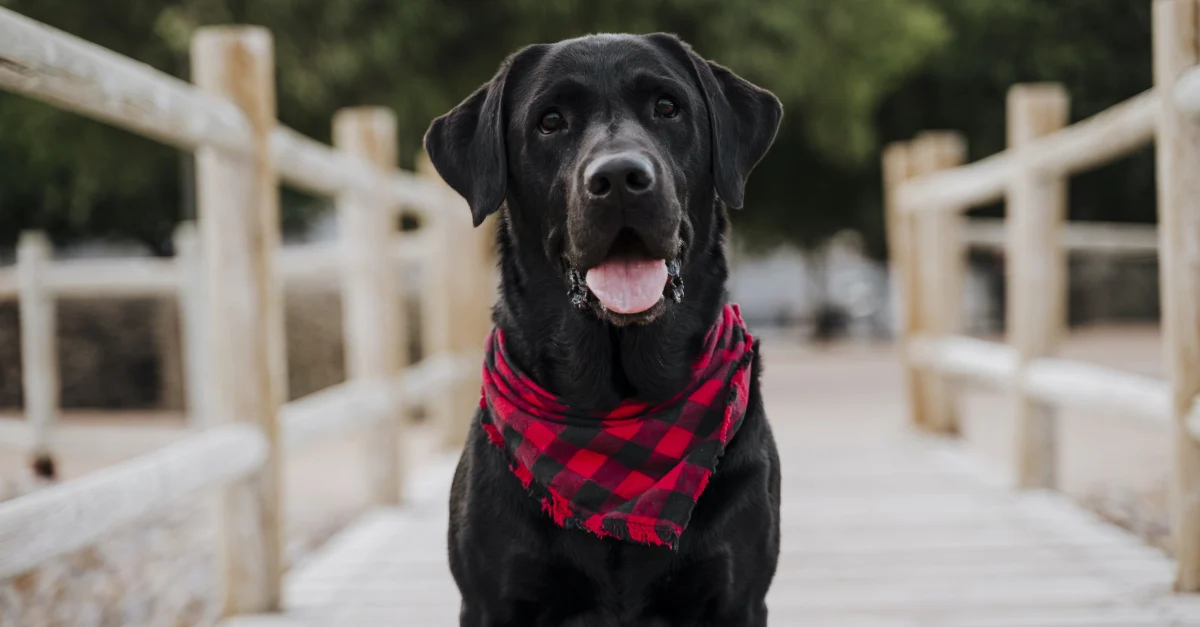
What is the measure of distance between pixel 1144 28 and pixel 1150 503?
11.6 metres

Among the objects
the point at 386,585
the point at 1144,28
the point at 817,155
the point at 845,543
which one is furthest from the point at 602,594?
the point at 1144,28

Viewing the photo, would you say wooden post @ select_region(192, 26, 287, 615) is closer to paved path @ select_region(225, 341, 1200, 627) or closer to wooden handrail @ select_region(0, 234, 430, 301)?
paved path @ select_region(225, 341, 1200, 627)

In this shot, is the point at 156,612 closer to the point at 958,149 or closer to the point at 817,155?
the point at 958,149

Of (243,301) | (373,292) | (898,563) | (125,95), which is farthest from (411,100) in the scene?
(125,95)

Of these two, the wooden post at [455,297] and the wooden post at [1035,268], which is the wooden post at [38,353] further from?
the wooden post at [1035,268]

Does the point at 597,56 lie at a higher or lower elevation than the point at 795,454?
higher

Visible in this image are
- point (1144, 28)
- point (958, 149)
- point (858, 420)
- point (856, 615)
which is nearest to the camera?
point (856, 615)

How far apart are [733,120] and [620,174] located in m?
0.48

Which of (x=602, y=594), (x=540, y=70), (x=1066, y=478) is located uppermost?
(x=540, y=70)

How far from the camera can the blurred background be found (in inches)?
345

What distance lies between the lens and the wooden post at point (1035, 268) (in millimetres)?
4180

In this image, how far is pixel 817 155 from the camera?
15.0 m

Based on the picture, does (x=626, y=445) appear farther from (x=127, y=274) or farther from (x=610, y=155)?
(x=127, y=274)

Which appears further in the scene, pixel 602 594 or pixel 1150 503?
pixel 1150 503
